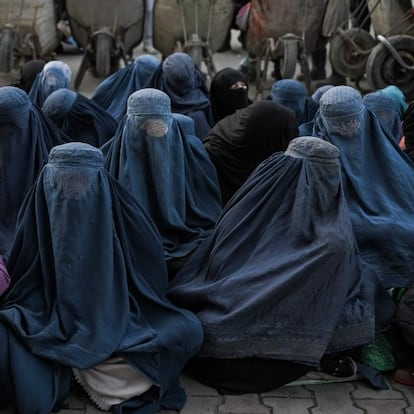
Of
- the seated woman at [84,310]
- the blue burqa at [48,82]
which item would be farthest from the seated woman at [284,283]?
the blue burqa at [48,82]

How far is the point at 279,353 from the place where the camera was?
323 centimetres

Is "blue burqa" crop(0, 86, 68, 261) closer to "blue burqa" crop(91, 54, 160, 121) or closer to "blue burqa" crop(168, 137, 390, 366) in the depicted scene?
"blue burqa" crop(168, 137, 390, 366)

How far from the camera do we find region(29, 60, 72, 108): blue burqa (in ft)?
17.6

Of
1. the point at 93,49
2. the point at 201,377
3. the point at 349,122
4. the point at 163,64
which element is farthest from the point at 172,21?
the point at 201,377

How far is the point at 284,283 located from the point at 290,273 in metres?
0.04

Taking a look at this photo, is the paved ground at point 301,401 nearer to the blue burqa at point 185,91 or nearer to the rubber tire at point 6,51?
the blue burqa at point 185,91

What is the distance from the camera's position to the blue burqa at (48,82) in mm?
5379

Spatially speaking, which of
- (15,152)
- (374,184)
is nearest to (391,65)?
(374,184)

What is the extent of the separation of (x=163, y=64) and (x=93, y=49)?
2757 mm

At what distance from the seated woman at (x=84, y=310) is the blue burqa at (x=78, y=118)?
5.34 ft

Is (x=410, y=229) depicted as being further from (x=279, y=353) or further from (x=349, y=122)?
(x=279, y=353)

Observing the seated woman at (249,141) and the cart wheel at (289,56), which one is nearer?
the seated woman at (249,141)

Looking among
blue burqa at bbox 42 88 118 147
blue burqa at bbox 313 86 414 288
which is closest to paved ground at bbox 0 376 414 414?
blue burqa at bbox 313 86 414 288

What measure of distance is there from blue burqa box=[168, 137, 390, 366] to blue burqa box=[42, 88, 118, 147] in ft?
5.75
